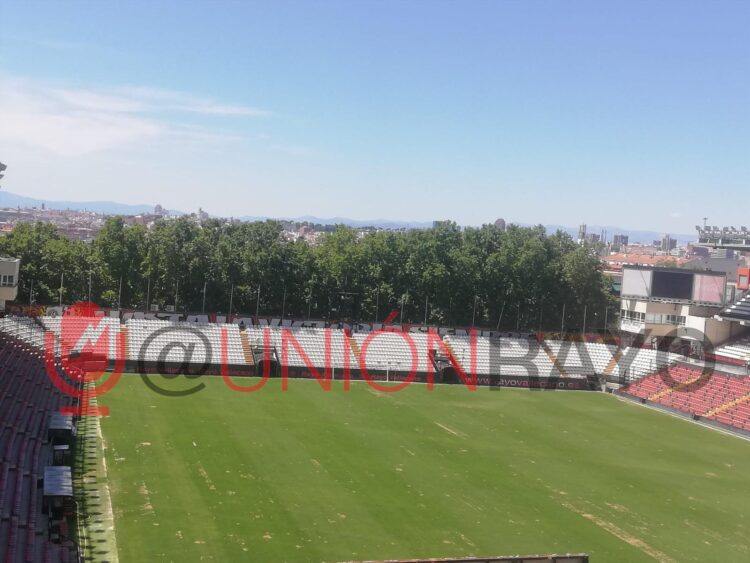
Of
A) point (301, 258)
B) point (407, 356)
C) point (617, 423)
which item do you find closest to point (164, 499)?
point (617, 423)

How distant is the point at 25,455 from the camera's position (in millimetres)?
23828

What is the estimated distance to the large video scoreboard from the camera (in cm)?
5294

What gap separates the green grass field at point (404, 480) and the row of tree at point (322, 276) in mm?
23808

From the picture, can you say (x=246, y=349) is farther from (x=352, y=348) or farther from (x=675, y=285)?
(x=675, y=285)

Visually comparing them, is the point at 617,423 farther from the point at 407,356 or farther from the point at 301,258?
the point at 301,258

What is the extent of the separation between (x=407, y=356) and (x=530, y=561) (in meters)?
36.6

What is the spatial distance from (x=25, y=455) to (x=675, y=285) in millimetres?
44238

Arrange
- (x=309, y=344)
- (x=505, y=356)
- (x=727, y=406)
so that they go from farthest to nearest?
(x=505, y=356) → (x=309, y=344) → (x=727, y=406)

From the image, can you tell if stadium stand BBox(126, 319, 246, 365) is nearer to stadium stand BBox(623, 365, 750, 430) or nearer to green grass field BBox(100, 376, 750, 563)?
green grass field BBox(100, 376, 750, 563)

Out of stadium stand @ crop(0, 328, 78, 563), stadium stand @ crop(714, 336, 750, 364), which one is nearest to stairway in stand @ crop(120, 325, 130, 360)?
stadium stand @ crop(0, 328, 78, 563)

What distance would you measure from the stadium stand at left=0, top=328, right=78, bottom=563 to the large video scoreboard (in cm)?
3920

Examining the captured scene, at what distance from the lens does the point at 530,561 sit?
518 inches

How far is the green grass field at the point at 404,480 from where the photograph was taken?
2044 centimetres

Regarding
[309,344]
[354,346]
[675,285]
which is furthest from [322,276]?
[675,285]
